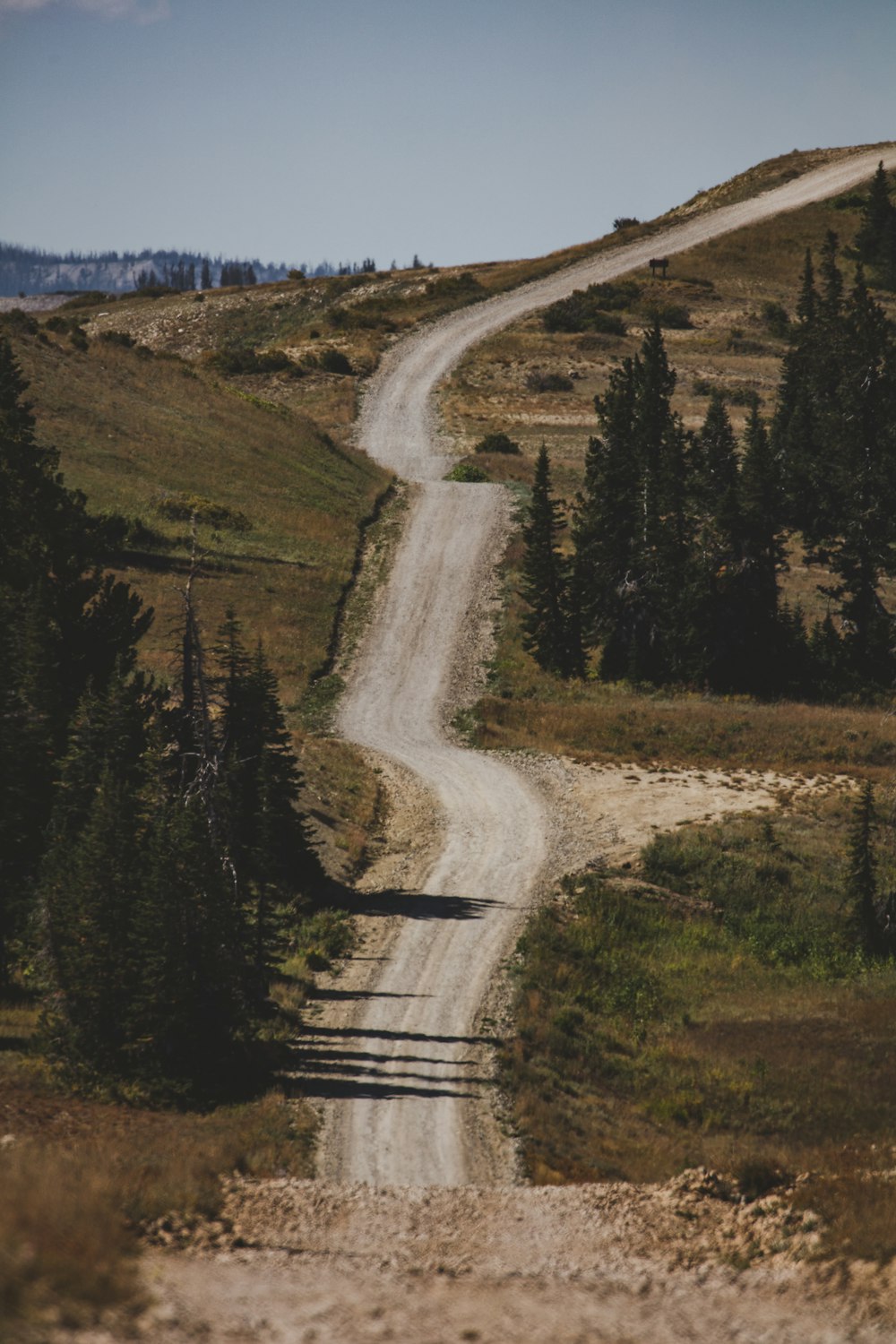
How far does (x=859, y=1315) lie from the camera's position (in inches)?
571

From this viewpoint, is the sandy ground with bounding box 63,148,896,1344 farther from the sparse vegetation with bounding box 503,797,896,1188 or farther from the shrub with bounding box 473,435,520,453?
the shrub with bounding box 473,435,520,453

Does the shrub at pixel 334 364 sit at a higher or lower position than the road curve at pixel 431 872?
higher

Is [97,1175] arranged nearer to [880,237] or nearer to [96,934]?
[96,934]

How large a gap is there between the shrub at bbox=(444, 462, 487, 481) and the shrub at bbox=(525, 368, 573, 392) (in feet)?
70.4

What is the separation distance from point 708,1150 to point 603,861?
49.8 ft

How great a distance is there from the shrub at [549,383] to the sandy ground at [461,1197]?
5922 centimetres

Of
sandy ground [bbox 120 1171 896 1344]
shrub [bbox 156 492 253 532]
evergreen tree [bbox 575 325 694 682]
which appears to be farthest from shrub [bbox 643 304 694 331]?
sandy ground [bbox 120 1171 896 1344]

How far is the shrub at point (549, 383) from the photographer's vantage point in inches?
3900

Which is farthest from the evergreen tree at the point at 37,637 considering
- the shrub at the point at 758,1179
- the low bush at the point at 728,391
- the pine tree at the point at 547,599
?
the low bush at the point at 728,391

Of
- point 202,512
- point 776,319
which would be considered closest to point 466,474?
point 202,512

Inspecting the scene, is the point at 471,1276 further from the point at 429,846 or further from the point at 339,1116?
the point at 429,846

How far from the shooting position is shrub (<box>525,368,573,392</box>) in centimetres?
9906

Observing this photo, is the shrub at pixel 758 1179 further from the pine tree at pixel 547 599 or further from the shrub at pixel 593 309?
the shrub at pixel 593 309

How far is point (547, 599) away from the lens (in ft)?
175
